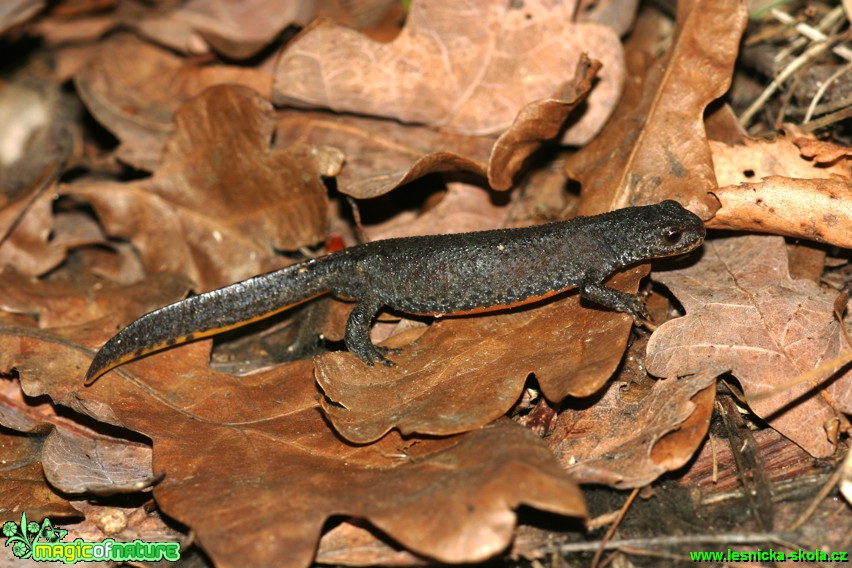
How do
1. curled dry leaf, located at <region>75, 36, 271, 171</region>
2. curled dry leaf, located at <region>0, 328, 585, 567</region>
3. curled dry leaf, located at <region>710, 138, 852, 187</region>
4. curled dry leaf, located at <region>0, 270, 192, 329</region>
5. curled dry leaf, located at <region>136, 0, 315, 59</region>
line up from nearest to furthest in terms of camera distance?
curled dry leaf, located at <region>0, 328, 585, 567</region>, curled dry leaf, located at <region>710, 138, 852, 187</region>, curled dry leaf, located at <region>0, 270, 192, 329</region>, curled dry leaf, located at <region>75, 36, 271, 171</region>, curled dry leaf, located at <region>136, 0, 315, 59</region>

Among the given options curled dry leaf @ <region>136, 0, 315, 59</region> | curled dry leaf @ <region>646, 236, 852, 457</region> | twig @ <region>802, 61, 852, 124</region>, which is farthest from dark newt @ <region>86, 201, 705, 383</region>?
curled dry leaf @ <region>136, 0, 315, 59</region>

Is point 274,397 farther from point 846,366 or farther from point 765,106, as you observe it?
point 765,106

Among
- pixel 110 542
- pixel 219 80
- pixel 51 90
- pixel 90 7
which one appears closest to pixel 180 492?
pixel 110 542

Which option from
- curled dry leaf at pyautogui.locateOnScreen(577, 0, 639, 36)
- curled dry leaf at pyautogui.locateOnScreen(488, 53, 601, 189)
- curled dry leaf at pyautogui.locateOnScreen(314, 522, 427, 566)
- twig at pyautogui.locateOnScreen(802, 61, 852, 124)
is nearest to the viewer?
curled dry leaf at pyautogui.locateOnScreen(314, 522, 427, 566)

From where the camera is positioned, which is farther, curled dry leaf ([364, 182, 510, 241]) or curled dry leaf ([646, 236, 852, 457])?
curled dry leaf ([364, 182, 510, 241])

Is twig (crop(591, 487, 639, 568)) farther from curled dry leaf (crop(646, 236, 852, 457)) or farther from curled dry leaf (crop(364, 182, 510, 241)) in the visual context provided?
curled dry leaf (crop(364, 182, 510, 241))

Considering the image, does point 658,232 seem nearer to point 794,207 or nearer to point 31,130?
point 794,207

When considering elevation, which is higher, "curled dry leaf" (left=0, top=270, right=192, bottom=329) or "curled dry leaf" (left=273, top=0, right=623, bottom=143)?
"curled dry leaf" (left=273, top=0, right=623, bottom=143)

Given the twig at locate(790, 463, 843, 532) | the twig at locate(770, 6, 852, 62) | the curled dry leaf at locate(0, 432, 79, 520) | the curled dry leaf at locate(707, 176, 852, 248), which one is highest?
the twig at locate(770, 6, 852, 62)
